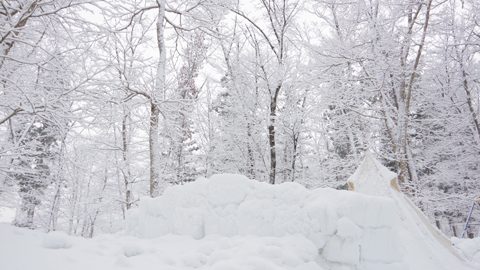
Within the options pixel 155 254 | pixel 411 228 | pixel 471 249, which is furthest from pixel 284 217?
pixel 471 249

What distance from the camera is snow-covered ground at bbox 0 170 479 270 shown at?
271 cm

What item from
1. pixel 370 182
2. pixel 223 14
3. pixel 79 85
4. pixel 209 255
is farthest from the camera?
pixel 223 14

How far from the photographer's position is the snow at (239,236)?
2727 millimetres

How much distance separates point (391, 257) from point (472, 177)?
1588cm

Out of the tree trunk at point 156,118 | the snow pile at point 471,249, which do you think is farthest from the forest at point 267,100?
the snow pile at point 471,249

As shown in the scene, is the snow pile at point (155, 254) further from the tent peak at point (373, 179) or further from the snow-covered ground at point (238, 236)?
the tent peak at point (373, 179)

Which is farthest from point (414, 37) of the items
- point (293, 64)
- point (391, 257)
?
point (391, 257)

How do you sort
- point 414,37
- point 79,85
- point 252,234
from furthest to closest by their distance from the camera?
point 414,37 < point 79,85 < point 252,234

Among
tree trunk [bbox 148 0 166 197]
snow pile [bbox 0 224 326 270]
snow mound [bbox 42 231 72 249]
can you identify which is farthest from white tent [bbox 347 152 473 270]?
tree trunk [bbox 148 0 166 197]

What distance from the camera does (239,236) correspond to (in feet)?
11.9

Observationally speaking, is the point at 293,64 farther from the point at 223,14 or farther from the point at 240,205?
the point at 240,205

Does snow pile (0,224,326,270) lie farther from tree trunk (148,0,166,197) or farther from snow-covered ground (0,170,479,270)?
tree trunk (148,0,166,197)

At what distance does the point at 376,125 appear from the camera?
1631 centimetres

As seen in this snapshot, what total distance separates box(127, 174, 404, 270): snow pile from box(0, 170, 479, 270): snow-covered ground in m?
0.01
